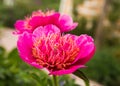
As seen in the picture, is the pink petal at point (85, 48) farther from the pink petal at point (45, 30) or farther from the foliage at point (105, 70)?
the foliage at point (105, 70)

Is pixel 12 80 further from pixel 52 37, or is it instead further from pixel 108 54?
pixel 108 54

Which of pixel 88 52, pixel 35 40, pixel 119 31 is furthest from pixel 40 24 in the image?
pixel 119 31

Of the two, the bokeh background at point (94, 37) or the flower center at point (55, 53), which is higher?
the flower center at point (55, 53)

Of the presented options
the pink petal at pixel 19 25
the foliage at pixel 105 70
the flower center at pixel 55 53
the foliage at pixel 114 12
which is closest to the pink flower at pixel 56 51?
the flower center at pixel 55 53

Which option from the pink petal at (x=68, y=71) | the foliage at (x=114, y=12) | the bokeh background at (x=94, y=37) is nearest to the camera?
the pink petal at (x=68, y=71)

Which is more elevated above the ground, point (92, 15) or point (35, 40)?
point (35, 40)

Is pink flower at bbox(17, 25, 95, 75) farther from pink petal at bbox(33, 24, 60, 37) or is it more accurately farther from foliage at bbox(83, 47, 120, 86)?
foliage at bbox(83, 47, 120, 86)

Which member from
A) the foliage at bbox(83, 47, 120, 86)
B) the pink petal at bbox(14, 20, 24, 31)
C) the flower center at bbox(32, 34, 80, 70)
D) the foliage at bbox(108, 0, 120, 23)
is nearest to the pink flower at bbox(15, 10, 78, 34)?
the pink petal at bbox(14, 20, 24, 31)
